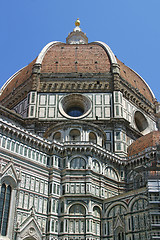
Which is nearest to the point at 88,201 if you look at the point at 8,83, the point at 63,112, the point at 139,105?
the point at 63,112

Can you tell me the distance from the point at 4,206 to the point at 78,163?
990 cm

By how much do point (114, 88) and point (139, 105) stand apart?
21.4 ft

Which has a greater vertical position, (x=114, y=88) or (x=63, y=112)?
(x=114, y=88)

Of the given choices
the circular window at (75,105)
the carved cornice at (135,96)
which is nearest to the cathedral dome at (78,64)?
the carved cornice at (135,96)

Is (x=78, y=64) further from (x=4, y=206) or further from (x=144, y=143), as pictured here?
(x=4, y=206)

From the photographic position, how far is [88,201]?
32.3m

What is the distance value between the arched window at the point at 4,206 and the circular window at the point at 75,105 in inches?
721

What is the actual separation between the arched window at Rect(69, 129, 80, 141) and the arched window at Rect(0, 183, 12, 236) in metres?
11.1

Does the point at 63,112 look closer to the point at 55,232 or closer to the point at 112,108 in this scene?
the point at 112,108

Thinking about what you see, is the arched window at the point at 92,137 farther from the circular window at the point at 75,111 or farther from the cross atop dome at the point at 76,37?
the cross atop dome at the point at 76,37

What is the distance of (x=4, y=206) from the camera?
1107 inches

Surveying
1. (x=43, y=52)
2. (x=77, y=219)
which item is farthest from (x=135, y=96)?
(x=77, y=219)

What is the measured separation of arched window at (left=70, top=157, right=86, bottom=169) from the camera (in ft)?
113

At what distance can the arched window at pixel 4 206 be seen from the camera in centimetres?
2754
